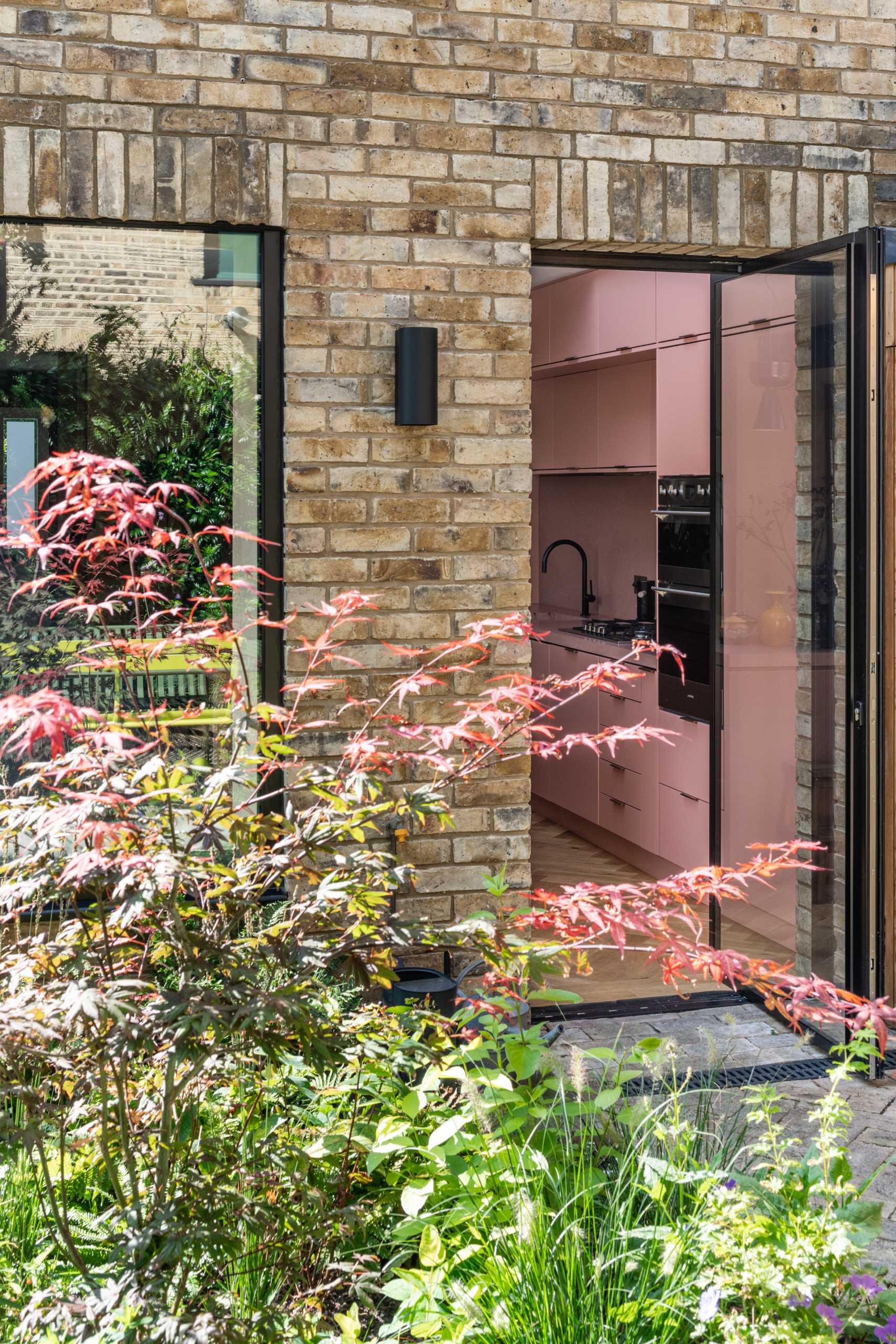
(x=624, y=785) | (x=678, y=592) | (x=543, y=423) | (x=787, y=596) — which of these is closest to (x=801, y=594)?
(x=787, y=596)

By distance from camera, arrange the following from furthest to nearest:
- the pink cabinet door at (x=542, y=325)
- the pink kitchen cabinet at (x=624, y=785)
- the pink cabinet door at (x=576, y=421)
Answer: the pink cabinet door at (x=542, y=325)
the pink cabinet door at (x=576, y=421)
the pink kitchen cabinet at (x=624, y=785)

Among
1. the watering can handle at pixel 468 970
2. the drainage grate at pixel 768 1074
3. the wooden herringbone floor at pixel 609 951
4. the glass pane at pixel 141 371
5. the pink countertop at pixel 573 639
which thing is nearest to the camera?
the watering can handle at pixel 468 970

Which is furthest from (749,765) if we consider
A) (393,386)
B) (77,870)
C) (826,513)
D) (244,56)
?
(77,870)

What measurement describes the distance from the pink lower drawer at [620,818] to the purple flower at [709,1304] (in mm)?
4449

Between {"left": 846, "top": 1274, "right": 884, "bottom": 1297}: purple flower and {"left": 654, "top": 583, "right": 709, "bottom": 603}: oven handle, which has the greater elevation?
{"left": 654, "top": 583, "right": 709, "bottom": 603}: oven handle

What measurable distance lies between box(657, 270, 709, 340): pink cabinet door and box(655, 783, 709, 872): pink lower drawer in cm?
198

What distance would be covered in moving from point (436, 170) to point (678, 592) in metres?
2.44

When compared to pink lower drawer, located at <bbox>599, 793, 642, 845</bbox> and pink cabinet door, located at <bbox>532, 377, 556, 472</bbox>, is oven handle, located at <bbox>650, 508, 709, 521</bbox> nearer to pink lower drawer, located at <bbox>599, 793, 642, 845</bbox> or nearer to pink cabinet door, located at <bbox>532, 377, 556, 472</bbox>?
pink lower drawer, located at <bbox>599, 793, 642, 845</bbox>

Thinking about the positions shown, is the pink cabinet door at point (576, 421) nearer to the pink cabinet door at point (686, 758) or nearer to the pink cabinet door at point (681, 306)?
the pink cabinet door at point (681, 306)

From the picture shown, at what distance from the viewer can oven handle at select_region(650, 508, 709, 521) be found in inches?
222

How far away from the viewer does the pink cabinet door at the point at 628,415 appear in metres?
6.84

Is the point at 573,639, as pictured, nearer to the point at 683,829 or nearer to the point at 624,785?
the point at 624,785

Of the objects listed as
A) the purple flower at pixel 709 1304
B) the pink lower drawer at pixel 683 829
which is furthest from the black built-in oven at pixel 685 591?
the purple flower at pixel 709 1304

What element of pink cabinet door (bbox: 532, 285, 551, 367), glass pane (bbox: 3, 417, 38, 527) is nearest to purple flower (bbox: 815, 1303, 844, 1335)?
glass pane (bbox: 3, 417, 38, 527)
